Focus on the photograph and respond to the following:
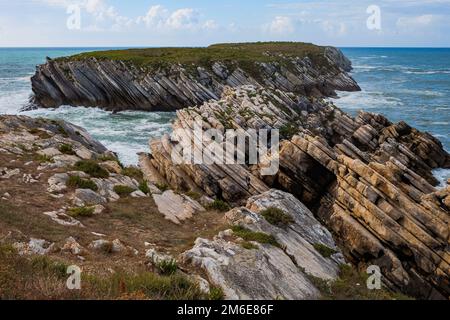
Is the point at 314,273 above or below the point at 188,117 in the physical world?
below

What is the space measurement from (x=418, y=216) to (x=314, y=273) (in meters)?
10.6

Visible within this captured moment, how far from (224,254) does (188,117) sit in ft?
85.0

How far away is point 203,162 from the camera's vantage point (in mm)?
29266

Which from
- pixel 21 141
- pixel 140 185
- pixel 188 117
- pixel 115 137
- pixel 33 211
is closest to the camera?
pixel 33 211

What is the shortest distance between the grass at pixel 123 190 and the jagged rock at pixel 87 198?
4.22ft

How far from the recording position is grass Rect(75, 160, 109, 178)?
20594 mm

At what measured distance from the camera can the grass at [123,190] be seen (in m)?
19.3

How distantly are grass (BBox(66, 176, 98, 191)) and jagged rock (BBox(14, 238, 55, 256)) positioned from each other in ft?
21.2

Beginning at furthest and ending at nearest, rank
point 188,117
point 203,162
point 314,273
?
1. point 188,117
2. point 203,162
3. point 314,273

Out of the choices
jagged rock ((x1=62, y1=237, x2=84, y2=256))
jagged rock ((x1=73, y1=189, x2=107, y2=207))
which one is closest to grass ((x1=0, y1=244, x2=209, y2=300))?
jagged rock ((x1=62, y1=237, x2=84, y2=256))

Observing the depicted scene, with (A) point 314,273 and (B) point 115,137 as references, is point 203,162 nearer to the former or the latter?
(A) point 314,273
